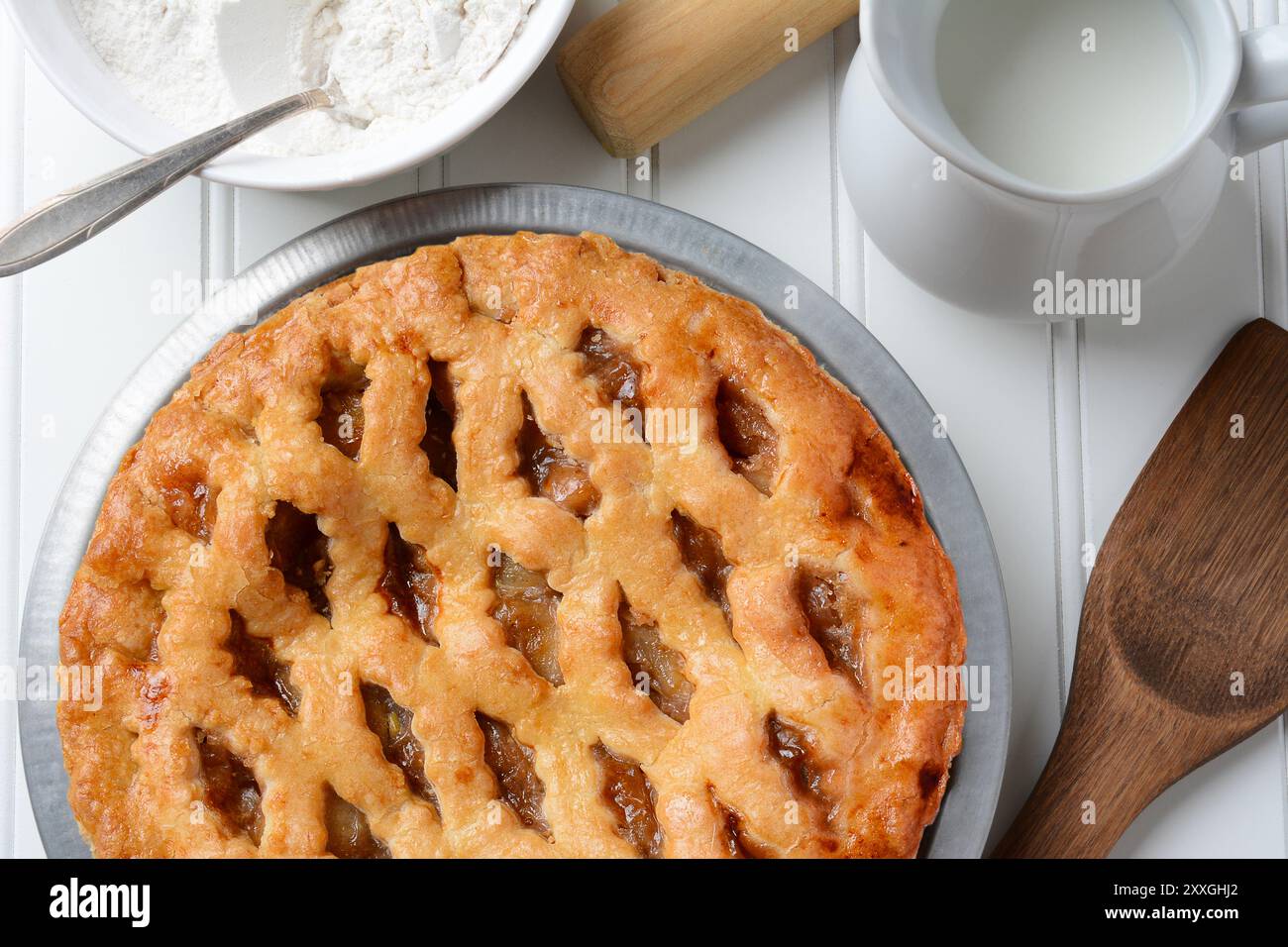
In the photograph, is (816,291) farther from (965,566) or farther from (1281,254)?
(1281,254)

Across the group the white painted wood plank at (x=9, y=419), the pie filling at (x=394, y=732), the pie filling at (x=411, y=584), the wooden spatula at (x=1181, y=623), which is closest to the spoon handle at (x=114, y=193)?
the white painted wood plank at (x=9, y=419)

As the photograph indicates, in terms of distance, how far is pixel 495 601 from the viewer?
3.86 feet

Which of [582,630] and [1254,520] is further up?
[1254,520]

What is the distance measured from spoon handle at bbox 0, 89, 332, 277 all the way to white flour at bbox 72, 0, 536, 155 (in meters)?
0.05

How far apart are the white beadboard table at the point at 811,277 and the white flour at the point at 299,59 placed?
16 centimetres

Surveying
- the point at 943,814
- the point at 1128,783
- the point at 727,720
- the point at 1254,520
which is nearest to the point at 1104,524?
the point at 1254,520

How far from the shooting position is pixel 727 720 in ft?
3.66

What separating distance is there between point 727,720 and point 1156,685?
1.94 ft

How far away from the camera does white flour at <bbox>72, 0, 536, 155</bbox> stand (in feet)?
4.26

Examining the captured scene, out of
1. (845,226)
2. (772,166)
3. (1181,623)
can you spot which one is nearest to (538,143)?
(772,166)

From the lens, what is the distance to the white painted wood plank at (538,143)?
1.47 meters

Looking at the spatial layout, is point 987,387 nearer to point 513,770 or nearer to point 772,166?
point 772,166

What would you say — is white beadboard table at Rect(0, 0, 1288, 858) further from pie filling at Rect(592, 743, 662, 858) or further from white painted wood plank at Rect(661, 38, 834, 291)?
pie filling at Rect(592, 743, 662, 858)

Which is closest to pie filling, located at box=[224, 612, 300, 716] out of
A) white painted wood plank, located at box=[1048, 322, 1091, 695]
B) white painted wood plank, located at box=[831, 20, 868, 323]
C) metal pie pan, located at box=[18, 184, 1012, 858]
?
metal pie pan, located at box=[18, 184, 1012, 858]
